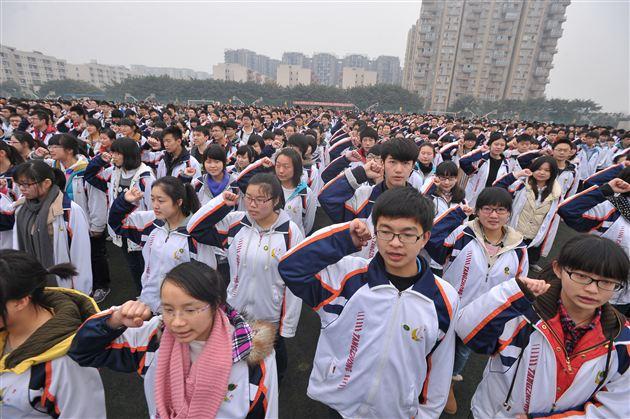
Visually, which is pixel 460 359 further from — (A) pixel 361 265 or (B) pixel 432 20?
(B) pixel 432 20

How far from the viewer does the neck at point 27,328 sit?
152 centimetres

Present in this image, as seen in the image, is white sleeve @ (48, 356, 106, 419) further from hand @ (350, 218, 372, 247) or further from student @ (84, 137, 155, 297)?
student @ (84, 137, 155, 297)

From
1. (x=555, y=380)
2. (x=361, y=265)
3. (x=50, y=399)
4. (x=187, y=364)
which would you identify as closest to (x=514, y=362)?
(x=555, y=380)

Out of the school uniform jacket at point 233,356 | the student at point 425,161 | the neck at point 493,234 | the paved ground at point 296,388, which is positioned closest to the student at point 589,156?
the student at point 425,161

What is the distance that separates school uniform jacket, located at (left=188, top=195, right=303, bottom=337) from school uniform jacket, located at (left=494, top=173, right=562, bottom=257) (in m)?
3.64

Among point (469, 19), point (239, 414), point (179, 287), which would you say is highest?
point (469, 19)

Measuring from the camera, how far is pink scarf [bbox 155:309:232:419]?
4.59 ft

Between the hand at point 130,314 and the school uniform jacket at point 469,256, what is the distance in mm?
2381

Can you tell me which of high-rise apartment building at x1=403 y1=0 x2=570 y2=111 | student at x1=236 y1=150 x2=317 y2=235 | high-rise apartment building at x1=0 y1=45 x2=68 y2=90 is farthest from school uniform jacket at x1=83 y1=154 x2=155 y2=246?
high-rise apartment building at x1=0 y1=45 x2=68 y2=90

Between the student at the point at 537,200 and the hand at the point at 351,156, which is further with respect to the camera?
the student at the point at 537,200

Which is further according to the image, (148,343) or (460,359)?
(460,359)

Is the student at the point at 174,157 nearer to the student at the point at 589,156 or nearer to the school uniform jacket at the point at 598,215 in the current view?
the school uniform jacket at the point at 598,215

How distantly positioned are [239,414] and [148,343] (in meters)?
0.58

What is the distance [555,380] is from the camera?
151 cm
